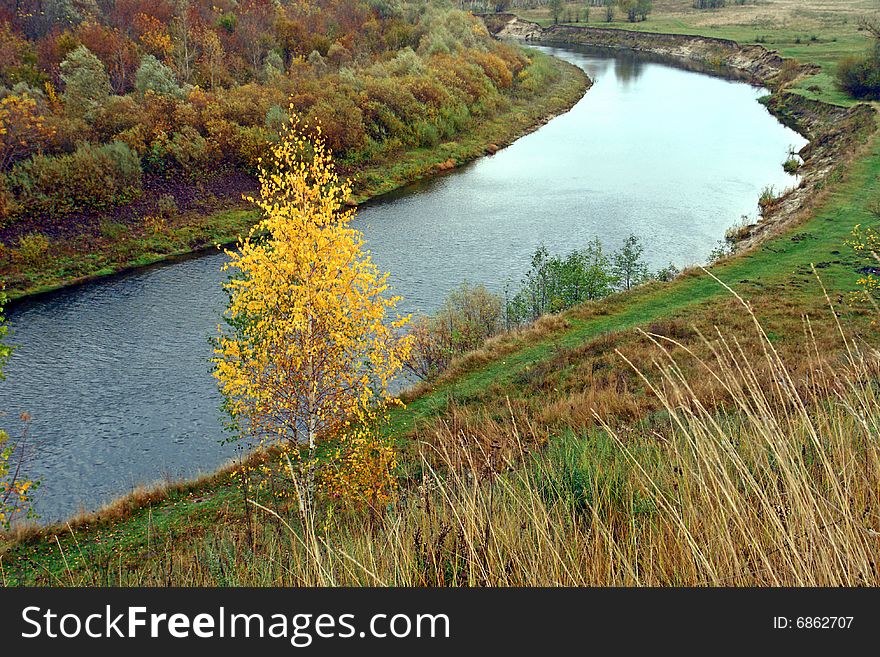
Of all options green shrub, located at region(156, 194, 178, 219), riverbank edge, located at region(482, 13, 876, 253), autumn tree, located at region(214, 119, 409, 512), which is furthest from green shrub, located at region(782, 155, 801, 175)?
autumn tree, located at region(214, 119, 409, 512)

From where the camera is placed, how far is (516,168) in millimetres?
53969

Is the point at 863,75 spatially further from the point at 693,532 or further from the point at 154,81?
the point at 693,532

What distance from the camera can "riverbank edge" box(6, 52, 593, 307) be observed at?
35.0 m

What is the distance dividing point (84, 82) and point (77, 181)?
42.0 feet

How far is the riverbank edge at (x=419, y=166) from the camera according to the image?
3497cm

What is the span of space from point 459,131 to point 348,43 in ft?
60.2

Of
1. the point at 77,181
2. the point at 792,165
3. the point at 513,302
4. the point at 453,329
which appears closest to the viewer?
the point at 453,329

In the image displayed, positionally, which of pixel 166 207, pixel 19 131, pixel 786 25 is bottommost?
pixel 166 207

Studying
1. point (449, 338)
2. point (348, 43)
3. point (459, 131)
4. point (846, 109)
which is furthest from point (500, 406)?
point (348, 43)

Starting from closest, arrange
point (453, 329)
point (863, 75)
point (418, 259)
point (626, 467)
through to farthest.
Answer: point (626, 467) < point (453, 329) < point (418, 259) < point (863, 75)

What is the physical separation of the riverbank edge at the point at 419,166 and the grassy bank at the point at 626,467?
1553 centimetres

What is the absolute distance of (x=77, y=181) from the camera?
38406 millimetres

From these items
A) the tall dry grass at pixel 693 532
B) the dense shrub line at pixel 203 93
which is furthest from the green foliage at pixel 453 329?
the tall dry grass at pixel 693 532

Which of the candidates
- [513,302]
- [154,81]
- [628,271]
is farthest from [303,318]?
[154,81]
